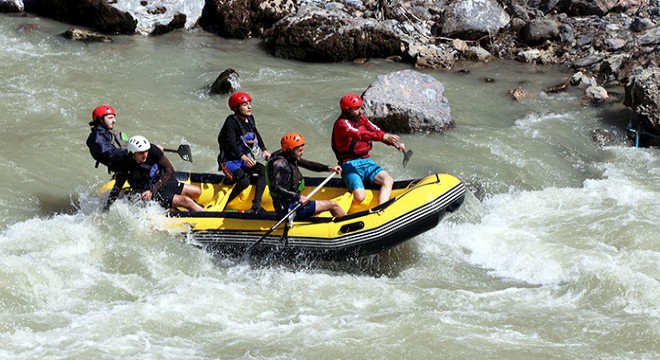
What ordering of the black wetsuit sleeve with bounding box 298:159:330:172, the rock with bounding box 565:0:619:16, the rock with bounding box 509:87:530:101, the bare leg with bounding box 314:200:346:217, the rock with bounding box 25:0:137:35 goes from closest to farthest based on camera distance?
1. the bare leg with bounding box 314:200:346:217
2. the black wetsuit sleeve with bounding box 298:159:330:172
3. the rock with bounding box 509:87:530:101
4. the rock with bounding box 25:0:137:35
5. the rock with bounding box 565:0:619:16

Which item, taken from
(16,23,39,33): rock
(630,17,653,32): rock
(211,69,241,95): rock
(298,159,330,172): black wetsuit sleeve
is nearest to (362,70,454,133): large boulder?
(211,69,241,95): rock

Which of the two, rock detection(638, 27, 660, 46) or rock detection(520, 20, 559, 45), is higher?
rock detection(638, 27, 660, 46)

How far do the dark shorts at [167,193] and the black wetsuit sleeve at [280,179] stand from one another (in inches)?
49.9

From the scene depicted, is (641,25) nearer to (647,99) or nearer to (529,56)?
(529,56)

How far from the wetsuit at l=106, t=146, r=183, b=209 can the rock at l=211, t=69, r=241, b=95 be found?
462 cm

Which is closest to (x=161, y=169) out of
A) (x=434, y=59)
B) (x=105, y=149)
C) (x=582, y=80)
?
(x=105, y=149)

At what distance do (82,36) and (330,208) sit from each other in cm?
870

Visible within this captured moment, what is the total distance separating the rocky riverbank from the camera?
1512cm

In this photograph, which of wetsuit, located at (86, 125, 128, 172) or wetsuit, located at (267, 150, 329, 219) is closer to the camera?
Answer: wetsuit, located at (267, 150, 329, 219)

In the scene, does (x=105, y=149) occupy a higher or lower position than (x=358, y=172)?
higher

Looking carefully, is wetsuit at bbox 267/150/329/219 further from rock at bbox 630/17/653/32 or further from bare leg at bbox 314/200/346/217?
rock at bbox 630/17/653/32

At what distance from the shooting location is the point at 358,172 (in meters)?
9.09

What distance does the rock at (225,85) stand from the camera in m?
13.3

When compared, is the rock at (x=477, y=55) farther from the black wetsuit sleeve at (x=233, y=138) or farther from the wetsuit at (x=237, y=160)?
the black wetsuit sleeve at (x=233, y=138)
